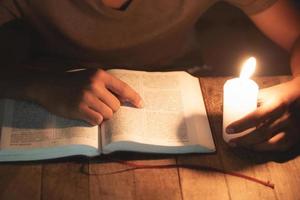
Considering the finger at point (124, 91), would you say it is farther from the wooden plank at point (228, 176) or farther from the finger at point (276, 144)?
the finger at point (276, 144)

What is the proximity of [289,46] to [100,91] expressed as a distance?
58 centimetres

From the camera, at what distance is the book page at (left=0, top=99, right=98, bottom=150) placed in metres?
0.80

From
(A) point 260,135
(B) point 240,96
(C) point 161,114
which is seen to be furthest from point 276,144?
(C) point 161,114

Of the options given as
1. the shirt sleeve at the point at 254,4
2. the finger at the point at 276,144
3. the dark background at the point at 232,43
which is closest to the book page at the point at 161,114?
the finger at the point at 276,144

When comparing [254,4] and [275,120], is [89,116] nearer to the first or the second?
[275,120]

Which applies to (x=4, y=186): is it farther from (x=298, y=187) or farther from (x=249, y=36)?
(x=249, y=36)

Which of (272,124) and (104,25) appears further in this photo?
(104,25)

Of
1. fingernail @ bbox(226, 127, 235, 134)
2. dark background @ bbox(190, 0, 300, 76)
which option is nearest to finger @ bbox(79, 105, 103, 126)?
fingernail @ bbox(226, 127, 235, 134)

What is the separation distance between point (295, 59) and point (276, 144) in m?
0.30

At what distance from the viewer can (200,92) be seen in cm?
97

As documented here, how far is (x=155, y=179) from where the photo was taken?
811 millimetres

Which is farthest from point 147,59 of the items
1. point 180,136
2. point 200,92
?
point 180,136

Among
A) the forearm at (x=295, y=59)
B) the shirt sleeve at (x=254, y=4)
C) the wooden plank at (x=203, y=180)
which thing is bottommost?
the wooden plank at (x=203, y=180)

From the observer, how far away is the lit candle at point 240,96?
81cm
